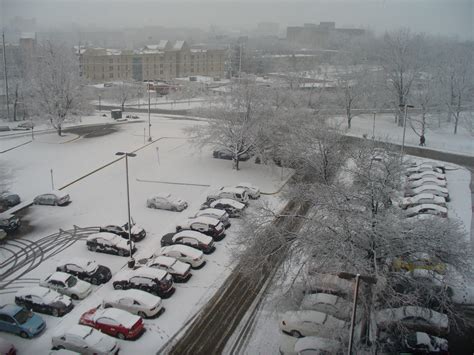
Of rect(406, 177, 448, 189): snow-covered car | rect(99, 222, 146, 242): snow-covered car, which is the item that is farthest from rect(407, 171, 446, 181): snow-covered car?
rect(99, 222, 146, 242): snow-covered car

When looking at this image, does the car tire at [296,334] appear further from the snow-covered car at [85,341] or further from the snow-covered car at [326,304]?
the snow-covered car at [85,341]

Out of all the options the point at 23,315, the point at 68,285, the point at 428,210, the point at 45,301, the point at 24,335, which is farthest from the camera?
the point at 428,210

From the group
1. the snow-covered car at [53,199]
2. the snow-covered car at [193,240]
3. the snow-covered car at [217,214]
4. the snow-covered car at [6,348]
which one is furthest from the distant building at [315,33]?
the snow-covered car at [6,348]

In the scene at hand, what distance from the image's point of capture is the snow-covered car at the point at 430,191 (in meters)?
24.4

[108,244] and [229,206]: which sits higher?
[229,206]

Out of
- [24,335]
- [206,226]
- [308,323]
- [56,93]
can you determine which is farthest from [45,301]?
[56,93]

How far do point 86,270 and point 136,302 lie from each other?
3.02 metres

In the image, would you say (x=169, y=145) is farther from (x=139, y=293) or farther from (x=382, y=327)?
(x=382, y=327)

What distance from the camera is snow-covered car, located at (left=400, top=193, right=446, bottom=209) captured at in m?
22.7

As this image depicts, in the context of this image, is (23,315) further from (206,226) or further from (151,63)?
(151,63)

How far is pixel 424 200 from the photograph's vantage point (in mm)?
23000

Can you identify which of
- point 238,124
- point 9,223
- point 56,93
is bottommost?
point 9,223

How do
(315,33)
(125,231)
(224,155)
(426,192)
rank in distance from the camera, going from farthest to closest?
1. (315,33)
2. (224,155)
3. (426,192)
4. (125,231)

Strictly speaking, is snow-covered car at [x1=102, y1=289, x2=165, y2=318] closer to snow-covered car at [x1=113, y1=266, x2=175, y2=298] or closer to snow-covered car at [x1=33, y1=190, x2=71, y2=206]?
snow-covered car at [x1=113, y1=266, x2=175, y2=298]
